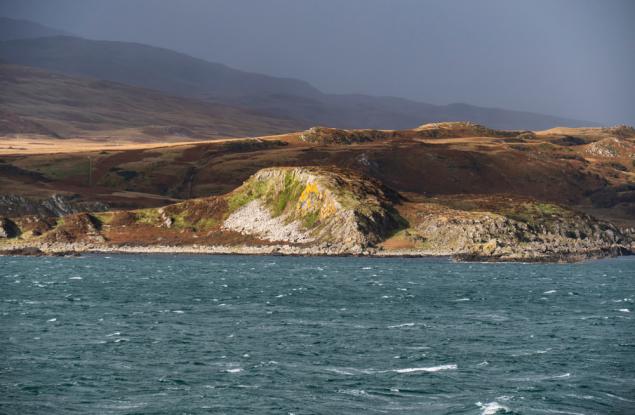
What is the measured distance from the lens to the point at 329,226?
16138 cm

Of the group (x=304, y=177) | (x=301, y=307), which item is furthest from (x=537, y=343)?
(x=304, y=177)

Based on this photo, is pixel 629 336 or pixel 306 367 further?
pixel 629 336

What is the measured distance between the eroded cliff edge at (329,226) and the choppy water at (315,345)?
4002 cm

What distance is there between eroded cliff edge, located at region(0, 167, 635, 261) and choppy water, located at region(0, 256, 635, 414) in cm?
4002

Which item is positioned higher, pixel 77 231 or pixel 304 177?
pixel 304 177

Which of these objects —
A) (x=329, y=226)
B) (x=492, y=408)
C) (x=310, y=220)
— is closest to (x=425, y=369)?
(x=492, y=408)

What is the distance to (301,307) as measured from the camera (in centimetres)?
8450

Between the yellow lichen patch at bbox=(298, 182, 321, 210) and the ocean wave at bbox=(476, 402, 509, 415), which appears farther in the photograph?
the yellow lichen patch at bbox=(298, 182, 321, 210)

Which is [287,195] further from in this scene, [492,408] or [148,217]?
[492,408]

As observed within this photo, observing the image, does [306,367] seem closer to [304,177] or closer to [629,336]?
[629,336]

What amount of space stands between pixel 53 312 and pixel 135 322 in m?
10.3

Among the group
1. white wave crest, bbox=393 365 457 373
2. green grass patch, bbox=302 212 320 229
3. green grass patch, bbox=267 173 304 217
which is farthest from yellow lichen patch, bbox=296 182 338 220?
white wave crest, bbox=393 365 457 373

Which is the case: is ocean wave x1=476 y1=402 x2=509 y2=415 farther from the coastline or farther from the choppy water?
the coastline

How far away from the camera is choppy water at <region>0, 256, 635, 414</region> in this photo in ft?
153
